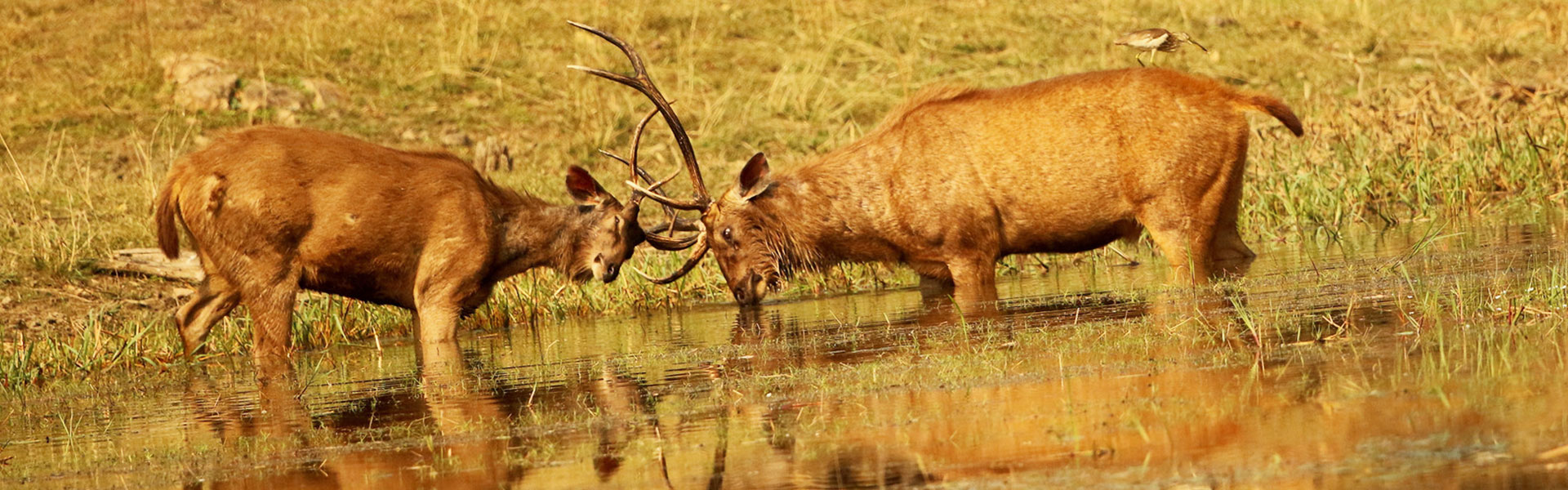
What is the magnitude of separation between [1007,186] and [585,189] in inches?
109

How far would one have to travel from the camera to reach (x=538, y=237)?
1091 centimetres

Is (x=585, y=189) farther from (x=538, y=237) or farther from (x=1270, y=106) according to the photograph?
(x=1270, y=106)

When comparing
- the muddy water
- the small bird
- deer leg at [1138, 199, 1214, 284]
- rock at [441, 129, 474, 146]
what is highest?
rock at [441, 129, 474, 146]

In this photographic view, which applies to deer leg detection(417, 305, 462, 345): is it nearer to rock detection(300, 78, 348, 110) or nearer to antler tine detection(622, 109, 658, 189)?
antler tine detection(622, 109, 658, 189)

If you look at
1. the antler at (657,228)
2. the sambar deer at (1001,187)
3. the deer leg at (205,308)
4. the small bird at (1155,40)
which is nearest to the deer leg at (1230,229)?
the sambar deer at (1001,187)

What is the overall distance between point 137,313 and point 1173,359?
816 centimetres

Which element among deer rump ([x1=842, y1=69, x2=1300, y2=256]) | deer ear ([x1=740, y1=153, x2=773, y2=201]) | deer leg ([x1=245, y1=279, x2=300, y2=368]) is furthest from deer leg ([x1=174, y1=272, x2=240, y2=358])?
deer rump ([x1=842, y1=69, x2=1300, y2=256])

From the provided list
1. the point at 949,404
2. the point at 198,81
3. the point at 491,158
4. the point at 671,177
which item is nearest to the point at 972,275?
the point at 671,177

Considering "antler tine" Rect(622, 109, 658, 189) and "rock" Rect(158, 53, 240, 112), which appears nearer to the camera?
"antler tine" Rect(622, 109, 658, 189)

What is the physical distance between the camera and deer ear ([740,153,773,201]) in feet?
36.9

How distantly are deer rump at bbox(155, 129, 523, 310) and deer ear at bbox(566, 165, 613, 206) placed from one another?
0.82m

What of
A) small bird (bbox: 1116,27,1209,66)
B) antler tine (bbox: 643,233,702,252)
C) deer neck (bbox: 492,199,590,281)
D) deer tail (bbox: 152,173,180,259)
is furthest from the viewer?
antler tine (bbox: 643,233,702,252)

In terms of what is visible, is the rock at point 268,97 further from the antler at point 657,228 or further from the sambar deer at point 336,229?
the sambar deer at point 336,229

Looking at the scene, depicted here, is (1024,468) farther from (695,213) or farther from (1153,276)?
(695,213)
